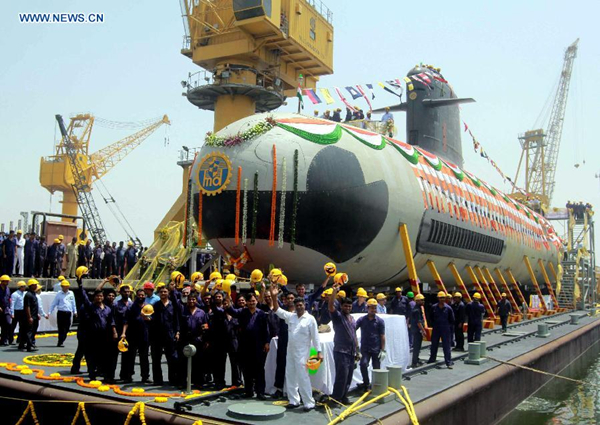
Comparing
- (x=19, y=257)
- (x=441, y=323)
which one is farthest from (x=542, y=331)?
(x=19, y=257)

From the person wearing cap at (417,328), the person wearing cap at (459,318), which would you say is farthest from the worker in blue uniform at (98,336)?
the person wearing cap at (459,318)

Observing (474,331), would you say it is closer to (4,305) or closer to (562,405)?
(562,405)

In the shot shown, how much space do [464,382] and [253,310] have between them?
412cm

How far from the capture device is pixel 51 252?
57.9 feet

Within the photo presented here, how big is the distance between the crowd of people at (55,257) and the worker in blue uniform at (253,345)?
34.6 ft

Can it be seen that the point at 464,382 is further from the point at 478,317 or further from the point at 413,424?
the point at 478,317

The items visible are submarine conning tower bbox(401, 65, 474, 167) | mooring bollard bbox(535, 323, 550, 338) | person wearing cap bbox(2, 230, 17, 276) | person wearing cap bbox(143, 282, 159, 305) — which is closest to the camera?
person wearing cap bbox(143, 282, 159, 305)

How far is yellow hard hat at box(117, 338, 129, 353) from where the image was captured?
855 centimetres

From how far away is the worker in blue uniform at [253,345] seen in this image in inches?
321

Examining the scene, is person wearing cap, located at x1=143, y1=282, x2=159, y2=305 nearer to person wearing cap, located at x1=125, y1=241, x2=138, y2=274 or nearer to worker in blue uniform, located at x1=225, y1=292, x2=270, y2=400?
worker in blue uniform, located at x1=225, y1=292, x2=270, y2=400

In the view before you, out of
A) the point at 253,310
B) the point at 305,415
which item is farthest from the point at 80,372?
the point at 305,415

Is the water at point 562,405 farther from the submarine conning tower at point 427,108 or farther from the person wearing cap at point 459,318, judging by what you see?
the submarine conning tower at point 427,108

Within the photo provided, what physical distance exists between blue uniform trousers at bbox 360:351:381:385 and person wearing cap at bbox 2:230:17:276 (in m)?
11.5

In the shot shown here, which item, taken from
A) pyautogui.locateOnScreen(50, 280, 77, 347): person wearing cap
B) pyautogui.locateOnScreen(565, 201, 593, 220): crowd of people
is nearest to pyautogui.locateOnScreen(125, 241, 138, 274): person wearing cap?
pyautogui.locateOnScreen(50, 280, 77, 347): person wearing cap
